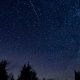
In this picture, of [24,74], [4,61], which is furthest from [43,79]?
[4,61]

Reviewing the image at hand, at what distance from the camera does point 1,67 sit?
136 ft

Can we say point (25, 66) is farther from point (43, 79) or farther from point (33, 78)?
point (43, 79)

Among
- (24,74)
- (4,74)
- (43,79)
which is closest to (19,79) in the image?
(24,74)

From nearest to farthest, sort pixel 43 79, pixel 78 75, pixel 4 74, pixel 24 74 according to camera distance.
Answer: pixel 4 74 < pixel 24 74 < pixel 78 75 < pixel 43 79

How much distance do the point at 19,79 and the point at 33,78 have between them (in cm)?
393

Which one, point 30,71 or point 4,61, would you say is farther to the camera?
point 30,71

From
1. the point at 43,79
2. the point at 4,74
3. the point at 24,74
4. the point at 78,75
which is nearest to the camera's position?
the point at 4,74

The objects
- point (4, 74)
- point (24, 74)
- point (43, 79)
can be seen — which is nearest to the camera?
point (4, 74)

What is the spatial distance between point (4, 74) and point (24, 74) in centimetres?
555

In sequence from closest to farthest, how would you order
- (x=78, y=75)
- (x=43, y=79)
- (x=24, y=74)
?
(x=24, y=74) → (x=78, y=75) → (x=43, y=79)

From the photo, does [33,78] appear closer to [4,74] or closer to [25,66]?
[25,66]

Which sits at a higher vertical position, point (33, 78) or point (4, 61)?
point (4, 61)

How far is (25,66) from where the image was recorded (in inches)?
1805

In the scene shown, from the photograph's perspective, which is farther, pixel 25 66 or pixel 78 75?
pixel 78 75
